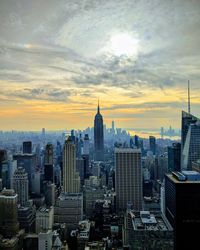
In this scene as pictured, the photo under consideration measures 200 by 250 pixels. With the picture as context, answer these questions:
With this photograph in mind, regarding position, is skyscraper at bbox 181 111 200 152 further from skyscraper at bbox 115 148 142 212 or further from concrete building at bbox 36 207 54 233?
concrete building at bbox 36 207 54 233

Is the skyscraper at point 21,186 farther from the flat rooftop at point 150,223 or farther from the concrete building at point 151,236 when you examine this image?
the concrete building at point 151,236

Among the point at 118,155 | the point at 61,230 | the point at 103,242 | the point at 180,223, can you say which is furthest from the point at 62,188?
the point at 180,223

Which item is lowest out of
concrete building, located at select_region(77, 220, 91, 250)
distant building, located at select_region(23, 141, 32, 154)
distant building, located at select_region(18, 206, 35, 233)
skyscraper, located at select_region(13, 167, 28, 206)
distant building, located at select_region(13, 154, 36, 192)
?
concrete building, located at select_region(77, 220, 91, 250)

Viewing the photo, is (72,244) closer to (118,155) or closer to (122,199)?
(122,199)

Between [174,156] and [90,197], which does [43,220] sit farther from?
[174,156]

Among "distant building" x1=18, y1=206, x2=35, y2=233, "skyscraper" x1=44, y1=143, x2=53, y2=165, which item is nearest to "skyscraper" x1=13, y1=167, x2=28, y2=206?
"distant building" x1=18, y1=206, x2=35, y2=233

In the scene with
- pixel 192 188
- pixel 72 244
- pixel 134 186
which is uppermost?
pixel 192 188

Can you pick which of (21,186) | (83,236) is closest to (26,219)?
(83,236)
